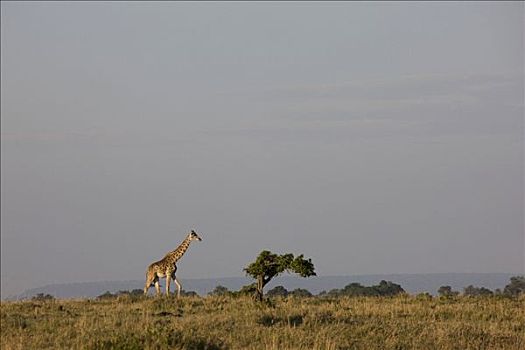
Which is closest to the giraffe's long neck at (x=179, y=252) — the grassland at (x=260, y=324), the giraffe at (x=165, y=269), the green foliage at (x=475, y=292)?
the giraffe at (x=165, y=269)

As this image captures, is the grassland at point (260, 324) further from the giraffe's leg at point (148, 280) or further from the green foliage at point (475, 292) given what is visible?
the green foliage at point (475, 292)

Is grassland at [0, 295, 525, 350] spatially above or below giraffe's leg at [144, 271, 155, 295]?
below

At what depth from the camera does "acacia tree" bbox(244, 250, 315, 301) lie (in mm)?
31134

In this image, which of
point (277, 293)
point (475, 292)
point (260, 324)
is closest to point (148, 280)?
point (277, 293)

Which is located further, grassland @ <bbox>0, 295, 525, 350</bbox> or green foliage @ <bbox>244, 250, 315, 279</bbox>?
green foliage @ <bbox>244, 250, 315, 279</bbox>

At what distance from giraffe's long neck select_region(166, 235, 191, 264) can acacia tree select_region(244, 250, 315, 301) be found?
2.17 meters

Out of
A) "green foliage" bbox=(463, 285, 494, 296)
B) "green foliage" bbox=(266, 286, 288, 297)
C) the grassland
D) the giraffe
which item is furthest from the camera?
"green foliage" bbox=(463, 285, 494, 296)

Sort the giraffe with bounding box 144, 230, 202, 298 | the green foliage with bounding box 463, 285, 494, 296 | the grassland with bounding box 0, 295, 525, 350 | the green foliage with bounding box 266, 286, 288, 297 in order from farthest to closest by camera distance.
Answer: the green foliage with bounding box 463, 285, 494, 296 < the green foliage with bounding box 266, 286, 288, 297 < the giraffe with bounding box 144, 230, 202, 298 < the grassland with bounding box 0, 295, 525, 350

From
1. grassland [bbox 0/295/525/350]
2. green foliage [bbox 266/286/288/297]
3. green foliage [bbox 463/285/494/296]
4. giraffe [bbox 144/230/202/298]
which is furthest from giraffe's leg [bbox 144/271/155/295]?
green foliage [bbox 463/285/494/296]

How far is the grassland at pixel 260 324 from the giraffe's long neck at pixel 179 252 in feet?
11.0

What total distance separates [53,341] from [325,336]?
5315 mm

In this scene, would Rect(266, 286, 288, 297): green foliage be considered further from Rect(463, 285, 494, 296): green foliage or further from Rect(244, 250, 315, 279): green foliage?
Rect(463, 285, 494, 296): green foliage

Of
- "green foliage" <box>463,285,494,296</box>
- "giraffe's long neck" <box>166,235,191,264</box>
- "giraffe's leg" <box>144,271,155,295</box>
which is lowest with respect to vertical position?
"green foliage" <box>463,285,494,296</box>

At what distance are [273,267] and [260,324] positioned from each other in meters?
10.3
